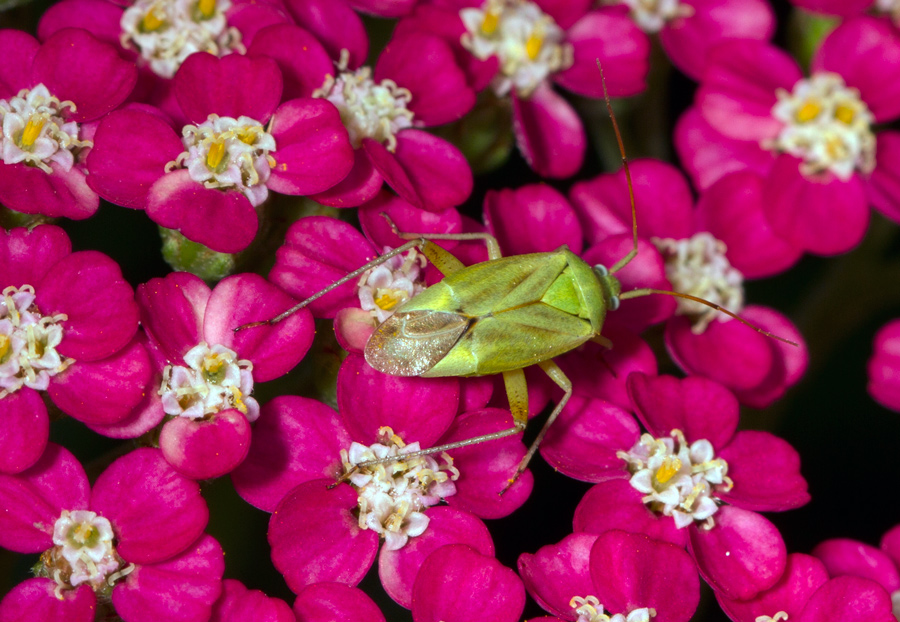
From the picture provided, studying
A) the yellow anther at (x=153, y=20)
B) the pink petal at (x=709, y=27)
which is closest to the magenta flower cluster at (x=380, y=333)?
the yellow anther at (x=153, y=20)

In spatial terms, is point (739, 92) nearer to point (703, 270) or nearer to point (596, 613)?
point (703, 270)

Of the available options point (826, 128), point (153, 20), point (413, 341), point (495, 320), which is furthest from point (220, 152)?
point (826, 128)

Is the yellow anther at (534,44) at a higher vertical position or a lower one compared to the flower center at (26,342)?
higher

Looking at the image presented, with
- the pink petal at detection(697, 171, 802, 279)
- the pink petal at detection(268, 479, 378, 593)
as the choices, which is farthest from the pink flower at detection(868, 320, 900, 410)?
the pink petal at detection(268, 479, 378, 593)

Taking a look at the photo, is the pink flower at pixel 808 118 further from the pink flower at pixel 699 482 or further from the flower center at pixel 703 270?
the pink flower at pixel 699 482

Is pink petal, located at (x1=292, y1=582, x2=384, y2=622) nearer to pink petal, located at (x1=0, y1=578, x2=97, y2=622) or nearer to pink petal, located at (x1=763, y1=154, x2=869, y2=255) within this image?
pink petal, located at (x1=0, y1=578, x2=97, y2=622)
